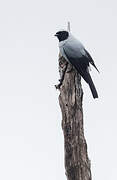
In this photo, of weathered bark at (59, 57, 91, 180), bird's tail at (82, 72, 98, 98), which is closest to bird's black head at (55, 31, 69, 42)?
bird's tail at (82, 72, 98, 98)

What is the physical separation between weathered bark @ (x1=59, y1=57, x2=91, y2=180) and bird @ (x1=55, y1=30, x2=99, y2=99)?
2.02ft

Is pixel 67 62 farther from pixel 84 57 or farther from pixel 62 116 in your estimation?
pixel 62 116

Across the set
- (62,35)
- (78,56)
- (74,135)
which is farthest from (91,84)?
(74,135)

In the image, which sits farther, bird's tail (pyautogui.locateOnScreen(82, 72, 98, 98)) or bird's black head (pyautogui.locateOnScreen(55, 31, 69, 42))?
bird's black head (pyautogui.locateOnScreen(55, 31, 69, 42))

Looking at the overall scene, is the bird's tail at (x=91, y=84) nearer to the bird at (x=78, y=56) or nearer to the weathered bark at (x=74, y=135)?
the bird at (x=78, y=56)

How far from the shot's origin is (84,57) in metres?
6.25

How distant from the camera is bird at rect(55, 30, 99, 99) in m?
6.02

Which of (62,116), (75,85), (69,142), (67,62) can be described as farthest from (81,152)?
(67,62)

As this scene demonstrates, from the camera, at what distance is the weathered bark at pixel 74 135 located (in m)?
5.05

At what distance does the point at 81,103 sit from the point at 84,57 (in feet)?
3.73

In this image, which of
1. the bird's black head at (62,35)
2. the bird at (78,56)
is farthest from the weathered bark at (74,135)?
the bird's black head at (62,35)

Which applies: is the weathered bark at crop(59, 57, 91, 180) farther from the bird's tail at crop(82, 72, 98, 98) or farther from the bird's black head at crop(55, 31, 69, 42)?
the bird's black head at crop(55, 31, 69, 42)

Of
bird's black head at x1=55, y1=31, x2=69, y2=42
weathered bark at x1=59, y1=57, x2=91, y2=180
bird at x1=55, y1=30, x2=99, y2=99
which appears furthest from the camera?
bird's black head at x1=55, y1=31, x2=69, y2=42

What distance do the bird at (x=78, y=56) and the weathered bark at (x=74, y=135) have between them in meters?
0.62
